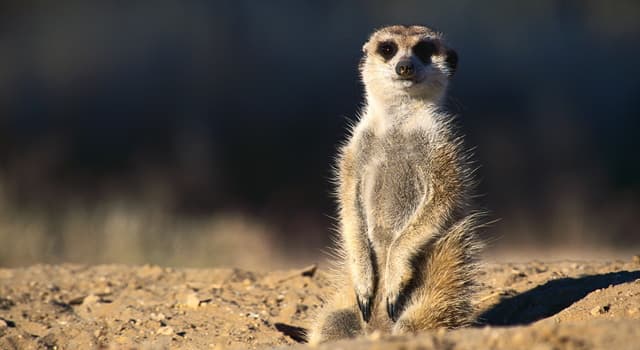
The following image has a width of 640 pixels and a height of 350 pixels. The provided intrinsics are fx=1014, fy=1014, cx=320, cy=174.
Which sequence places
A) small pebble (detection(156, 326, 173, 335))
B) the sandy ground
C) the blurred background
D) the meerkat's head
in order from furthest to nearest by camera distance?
1. the blurred background
2. small pebble (detection(156, 326, 173, 335))
3. the sandy ground
4. the meerkat's head

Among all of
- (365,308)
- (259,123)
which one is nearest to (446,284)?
(365,308)

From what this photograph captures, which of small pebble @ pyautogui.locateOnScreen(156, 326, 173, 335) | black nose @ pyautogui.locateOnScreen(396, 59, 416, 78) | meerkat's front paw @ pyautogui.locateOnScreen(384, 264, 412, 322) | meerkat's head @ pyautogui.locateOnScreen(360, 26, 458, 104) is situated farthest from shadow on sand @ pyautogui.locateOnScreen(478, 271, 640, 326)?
small pebble @ pyautogui.locateOnScreen(156, 326, 173, 335)

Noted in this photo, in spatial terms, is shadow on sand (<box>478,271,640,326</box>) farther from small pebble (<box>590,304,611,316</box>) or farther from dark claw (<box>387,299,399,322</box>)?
dark claw (<box>387,299,399,322</box>)

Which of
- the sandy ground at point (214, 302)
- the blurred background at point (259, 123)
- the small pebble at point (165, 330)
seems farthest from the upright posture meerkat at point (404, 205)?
the blurred background at point (259, 123)

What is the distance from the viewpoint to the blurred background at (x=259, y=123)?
999cm

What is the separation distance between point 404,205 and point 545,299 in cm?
98

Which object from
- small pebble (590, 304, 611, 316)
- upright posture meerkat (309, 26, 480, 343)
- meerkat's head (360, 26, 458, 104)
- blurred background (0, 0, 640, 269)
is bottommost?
blurred background (0, 0, 640, 269)

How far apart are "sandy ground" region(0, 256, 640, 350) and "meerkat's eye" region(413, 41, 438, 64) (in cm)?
108

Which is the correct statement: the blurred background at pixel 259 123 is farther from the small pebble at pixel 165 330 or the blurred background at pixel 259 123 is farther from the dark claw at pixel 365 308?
the dark claw at pixel 365 308

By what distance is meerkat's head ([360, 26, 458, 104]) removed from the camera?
4688 mm

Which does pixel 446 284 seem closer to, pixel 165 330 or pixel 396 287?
pixel 396 287

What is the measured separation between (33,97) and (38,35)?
134 centimetres

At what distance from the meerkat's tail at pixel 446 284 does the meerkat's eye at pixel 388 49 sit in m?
0.86

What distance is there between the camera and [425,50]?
4.86 metres
